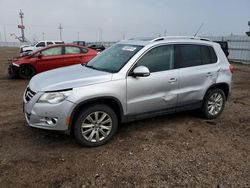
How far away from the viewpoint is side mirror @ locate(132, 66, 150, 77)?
11.6ft

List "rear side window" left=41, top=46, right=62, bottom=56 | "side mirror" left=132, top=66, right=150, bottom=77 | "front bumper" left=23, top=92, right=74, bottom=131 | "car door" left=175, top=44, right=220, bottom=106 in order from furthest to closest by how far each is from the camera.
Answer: "rear side window" left=41, top=46, right=62, bottom=56 → "car door" left=175, top=44, right=220, bottom=106 → "side mirror" left=132, top=66, right=150, bottom=77 → "front bumper" left=23, top=92, right=74, bottom=131

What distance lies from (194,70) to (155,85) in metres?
1.00

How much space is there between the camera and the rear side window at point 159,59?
12.6 ft

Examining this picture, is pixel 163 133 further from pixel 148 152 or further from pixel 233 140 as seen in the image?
pixel 233 140

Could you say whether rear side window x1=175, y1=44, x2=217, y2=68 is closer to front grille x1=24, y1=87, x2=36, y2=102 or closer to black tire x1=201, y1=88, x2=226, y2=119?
black tire x1=201, y1=88, x2=226, y2=119

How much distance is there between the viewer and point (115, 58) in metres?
4.09

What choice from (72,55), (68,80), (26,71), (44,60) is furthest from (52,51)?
(68,80)

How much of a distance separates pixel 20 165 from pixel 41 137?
844 mm

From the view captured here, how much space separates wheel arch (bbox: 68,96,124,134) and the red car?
5.97 meters

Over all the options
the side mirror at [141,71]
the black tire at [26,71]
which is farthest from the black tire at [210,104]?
the black tire at [26,71]

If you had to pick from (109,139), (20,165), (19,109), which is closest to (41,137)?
(20,165)

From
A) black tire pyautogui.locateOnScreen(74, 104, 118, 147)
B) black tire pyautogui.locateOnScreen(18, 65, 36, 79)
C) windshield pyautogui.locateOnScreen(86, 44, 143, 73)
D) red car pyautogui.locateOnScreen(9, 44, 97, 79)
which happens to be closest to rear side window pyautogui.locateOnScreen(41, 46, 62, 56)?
red car pyautogui.locateOnScreen(9, 44, 97, 79)

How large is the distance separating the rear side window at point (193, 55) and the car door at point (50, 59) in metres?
6.44

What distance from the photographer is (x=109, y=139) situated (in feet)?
12.3
